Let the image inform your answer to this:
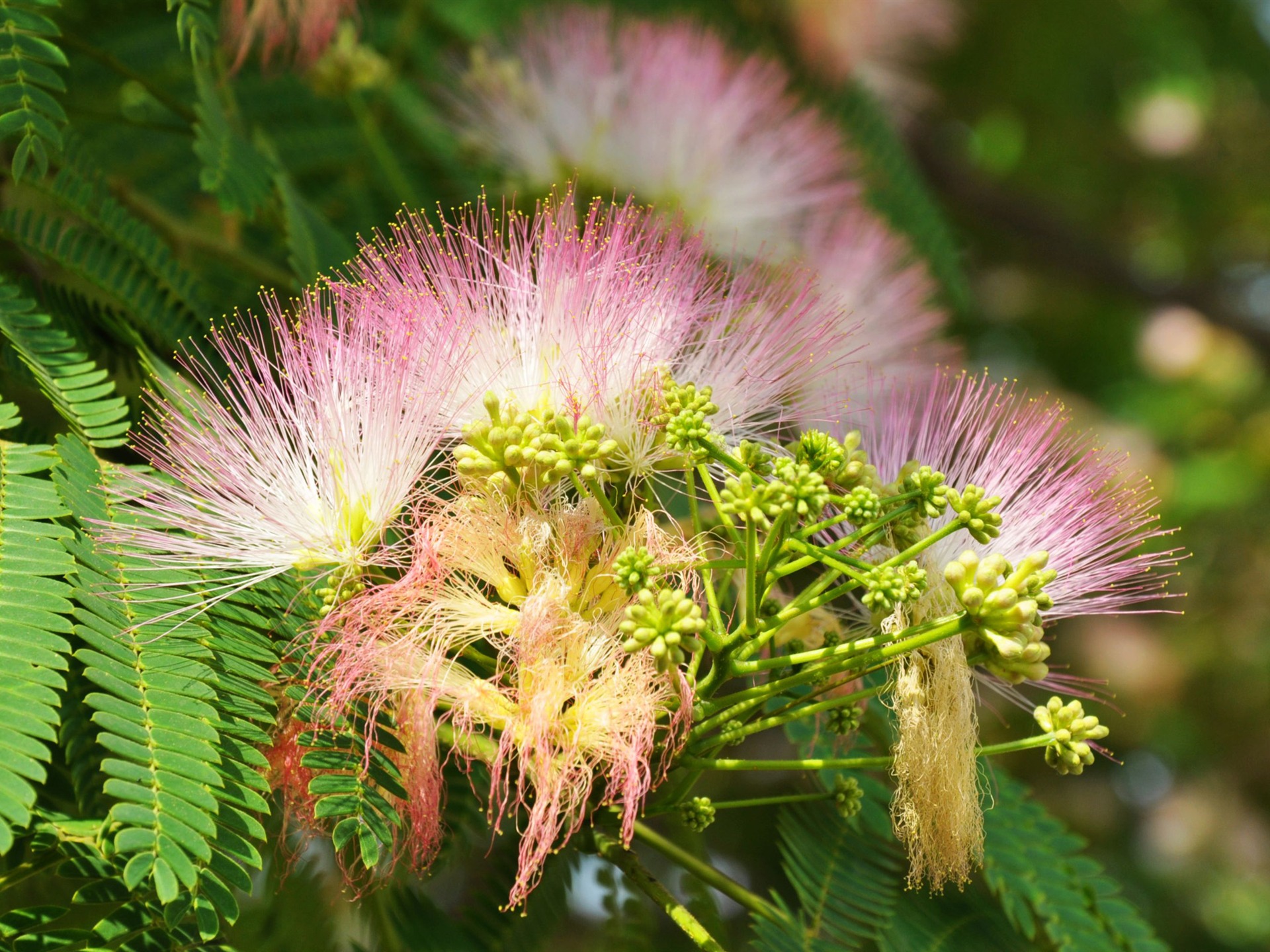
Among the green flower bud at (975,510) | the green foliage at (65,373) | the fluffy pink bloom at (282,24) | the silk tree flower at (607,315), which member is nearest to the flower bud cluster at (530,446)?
the silk tree flower at (607,315)

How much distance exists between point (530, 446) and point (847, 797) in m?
0.84

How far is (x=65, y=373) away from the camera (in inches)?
77.1

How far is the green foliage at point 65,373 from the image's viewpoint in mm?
1876

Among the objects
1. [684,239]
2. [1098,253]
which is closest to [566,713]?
[684,239]

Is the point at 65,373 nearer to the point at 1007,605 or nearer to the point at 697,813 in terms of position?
the point at 697,813

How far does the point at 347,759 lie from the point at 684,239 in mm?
1019

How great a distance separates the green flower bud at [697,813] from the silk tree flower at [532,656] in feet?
0.29

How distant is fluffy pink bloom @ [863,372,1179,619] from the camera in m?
1.80

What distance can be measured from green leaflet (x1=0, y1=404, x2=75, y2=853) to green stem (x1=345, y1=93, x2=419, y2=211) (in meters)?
1.74

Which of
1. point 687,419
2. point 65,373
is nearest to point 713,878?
point 687,419

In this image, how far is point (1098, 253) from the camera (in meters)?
6.27

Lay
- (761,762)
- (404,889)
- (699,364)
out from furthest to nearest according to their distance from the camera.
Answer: (404,889) → (699,364) → (761,762)

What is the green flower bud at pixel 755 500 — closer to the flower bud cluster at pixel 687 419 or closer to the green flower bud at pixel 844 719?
the flower bud cluster at pixel 687 419

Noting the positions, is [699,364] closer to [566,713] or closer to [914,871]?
[566,713]
